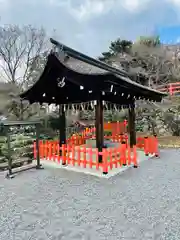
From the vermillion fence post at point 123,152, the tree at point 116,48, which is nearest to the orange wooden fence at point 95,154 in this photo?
the vermillion fence post at point 123,152

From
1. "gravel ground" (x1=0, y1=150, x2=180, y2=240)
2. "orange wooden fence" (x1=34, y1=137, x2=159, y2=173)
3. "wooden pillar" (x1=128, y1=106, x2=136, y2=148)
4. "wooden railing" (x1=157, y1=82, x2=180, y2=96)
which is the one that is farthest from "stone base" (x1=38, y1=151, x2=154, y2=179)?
"wooden railing" (x1=157, y1=82, x2=180, y2=96)

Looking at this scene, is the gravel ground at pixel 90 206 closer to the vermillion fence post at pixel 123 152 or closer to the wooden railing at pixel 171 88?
the vermillion fence post at pixel 123 152

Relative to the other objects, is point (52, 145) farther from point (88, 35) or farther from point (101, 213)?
point (88, 35)

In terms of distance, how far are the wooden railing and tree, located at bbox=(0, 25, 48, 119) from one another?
10462mm

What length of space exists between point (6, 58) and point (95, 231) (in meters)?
15.3

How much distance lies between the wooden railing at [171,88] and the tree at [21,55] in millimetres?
10462

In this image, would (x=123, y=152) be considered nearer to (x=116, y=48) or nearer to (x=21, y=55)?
(x=21, y=55)

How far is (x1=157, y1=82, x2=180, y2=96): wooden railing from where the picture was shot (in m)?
15.9

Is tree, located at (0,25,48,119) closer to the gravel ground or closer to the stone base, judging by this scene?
the stone base

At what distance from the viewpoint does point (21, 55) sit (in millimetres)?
15508

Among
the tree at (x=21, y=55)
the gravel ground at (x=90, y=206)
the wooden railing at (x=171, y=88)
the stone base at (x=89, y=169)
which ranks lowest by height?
the gravel ground at (x=90, y=206)

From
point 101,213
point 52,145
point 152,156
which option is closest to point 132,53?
point 152,156

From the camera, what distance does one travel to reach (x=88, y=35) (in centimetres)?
1992

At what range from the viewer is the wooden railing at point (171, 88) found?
1593 cm
